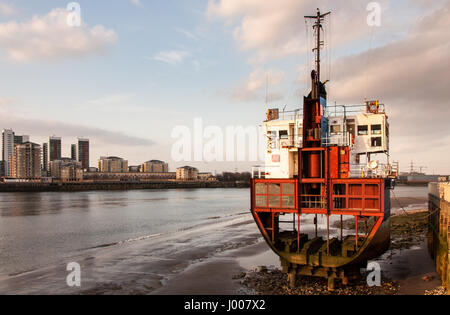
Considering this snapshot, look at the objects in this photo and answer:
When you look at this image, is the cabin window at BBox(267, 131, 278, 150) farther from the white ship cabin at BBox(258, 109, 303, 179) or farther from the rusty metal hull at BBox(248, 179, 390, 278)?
the rusty metal hull at BBox(248, 179, 390, 278)

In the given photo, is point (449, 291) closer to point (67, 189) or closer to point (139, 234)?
point (139, 234)

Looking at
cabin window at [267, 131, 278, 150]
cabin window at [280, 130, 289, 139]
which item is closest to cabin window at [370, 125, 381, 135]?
cabin window at [280, 130, 289, 139]

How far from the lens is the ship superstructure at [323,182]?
1554 cm

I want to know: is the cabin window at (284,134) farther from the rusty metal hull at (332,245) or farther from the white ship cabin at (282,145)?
the rusty metal hull at (332,245)

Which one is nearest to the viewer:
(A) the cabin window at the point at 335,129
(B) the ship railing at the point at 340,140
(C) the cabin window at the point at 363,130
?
(B) the ship railing at the point at 340,140

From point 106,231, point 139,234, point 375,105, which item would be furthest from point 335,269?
point 106,231

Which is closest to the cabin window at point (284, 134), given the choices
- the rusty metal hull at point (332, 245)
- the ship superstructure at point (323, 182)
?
the ship superstructure at point (323, 182)

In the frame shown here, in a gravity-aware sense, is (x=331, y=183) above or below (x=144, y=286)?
above

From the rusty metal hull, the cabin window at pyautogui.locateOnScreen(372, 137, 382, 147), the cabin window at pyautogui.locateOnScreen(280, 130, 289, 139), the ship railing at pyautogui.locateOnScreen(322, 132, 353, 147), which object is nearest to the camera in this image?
the rusty metal hull

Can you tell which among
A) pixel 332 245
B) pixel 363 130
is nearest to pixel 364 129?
pixel 363 130

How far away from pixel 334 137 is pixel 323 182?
319 centimetres

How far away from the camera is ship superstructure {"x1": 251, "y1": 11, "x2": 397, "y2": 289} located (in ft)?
51.0
